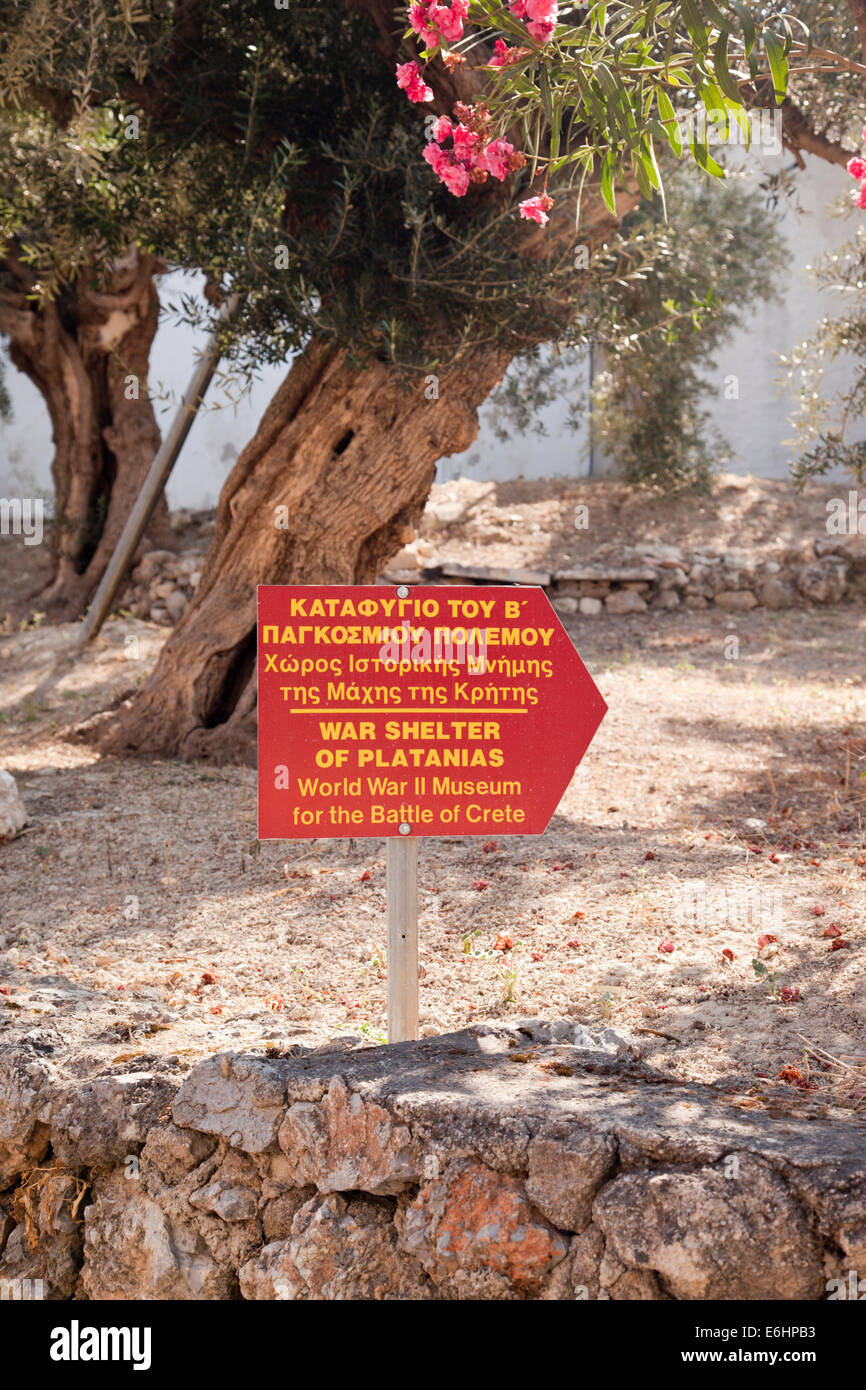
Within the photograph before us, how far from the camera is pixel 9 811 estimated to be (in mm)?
5355

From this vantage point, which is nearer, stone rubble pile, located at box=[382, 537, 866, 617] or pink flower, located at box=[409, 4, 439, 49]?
pink flower, located at box=[409, 4, 439, 49]

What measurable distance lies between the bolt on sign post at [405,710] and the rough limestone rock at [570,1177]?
86cm

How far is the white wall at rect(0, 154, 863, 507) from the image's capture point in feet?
49.3

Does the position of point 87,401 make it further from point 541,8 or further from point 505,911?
point 541,8

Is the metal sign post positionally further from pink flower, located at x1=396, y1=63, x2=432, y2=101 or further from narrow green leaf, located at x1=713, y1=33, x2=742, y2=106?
pink flower, located at x1=396, y1=63, x2=432, y2=101

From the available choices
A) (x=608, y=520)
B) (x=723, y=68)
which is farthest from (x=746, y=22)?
(x=608, y=520)

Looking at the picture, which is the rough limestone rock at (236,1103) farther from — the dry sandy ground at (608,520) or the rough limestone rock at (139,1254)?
the dry sandy ground at (608,520)

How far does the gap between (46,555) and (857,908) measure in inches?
454

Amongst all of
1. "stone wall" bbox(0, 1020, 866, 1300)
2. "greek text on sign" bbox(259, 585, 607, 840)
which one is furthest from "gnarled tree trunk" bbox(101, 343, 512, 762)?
"stone wall" bbox(0, 1020, 866, 1300)

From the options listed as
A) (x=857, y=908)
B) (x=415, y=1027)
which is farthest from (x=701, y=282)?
(x=415, y=1027)

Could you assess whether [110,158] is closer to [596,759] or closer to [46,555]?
[596,759]

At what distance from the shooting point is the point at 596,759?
6785 millimetres

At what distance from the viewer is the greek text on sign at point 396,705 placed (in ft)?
9.51

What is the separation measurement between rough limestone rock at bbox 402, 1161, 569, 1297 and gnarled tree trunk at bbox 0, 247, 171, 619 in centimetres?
1012
